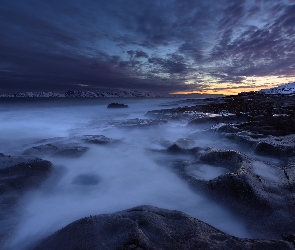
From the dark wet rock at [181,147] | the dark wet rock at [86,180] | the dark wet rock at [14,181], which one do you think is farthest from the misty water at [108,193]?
the dark wet rock at [181,147]

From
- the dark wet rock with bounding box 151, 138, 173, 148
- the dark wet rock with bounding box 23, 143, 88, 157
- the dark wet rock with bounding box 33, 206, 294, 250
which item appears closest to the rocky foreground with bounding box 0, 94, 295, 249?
the dark wet rock with bounding box 33, 206, 294, 250

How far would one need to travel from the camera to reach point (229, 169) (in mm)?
5031

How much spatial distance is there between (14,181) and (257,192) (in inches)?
194

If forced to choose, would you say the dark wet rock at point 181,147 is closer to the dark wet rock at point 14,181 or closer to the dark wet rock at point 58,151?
the dark wet rock at point 58,151

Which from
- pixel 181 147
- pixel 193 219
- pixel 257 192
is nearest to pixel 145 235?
pixel 193 219

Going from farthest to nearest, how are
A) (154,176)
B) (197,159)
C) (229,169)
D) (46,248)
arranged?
(197,159) → (154,176) → (229,169) → (46,248)

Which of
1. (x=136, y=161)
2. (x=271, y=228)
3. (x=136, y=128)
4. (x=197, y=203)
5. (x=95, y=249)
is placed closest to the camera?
(x=95, y=249)

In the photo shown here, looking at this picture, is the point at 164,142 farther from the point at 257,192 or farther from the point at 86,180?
the point at 257,192

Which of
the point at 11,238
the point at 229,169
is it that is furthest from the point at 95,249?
the point at 229,169

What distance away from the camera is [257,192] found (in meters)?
3.55

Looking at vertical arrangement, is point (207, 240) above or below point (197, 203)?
above

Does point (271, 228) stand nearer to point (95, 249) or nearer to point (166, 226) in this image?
point (166, 226)

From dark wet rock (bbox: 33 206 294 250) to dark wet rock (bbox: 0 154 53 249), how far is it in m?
1.15

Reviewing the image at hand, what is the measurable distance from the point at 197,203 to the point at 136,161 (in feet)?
10.5
